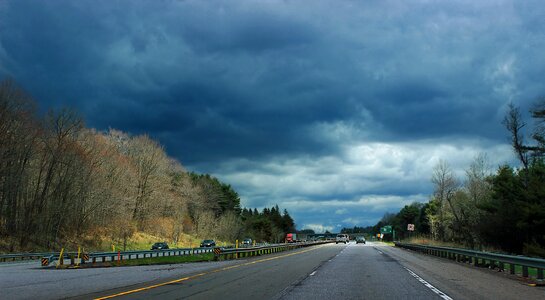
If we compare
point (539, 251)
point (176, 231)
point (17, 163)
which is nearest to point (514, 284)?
point (539, 251)

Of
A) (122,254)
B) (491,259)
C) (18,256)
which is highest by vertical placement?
(491,259)

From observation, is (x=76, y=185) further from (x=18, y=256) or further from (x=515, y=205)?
(x=515, y=205)

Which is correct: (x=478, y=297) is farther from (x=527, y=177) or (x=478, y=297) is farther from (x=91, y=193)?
(x=91, y=193)

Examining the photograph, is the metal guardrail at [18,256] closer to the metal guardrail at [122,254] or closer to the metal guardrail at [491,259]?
the metal guardrail at [122,254]

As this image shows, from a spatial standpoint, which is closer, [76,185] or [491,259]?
[491,259]

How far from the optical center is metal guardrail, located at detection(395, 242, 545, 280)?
1983cm

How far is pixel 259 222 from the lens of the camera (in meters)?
163

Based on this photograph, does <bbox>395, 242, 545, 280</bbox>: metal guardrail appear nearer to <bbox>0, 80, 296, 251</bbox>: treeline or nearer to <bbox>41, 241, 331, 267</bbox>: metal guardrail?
<bbox>41, 241, 331, 267</bbox>: metal guardrail

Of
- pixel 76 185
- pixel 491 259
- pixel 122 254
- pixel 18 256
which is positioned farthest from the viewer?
pixel 76 185

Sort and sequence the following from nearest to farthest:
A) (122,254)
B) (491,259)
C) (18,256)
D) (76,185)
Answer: (491,259) → (122,254) → (18,256) → (76,185)

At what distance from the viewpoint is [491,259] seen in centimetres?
2594

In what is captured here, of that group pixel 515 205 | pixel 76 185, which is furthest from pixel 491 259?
pixel 76 185

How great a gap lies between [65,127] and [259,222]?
10903 centimetres

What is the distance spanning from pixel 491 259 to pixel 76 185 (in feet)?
172
